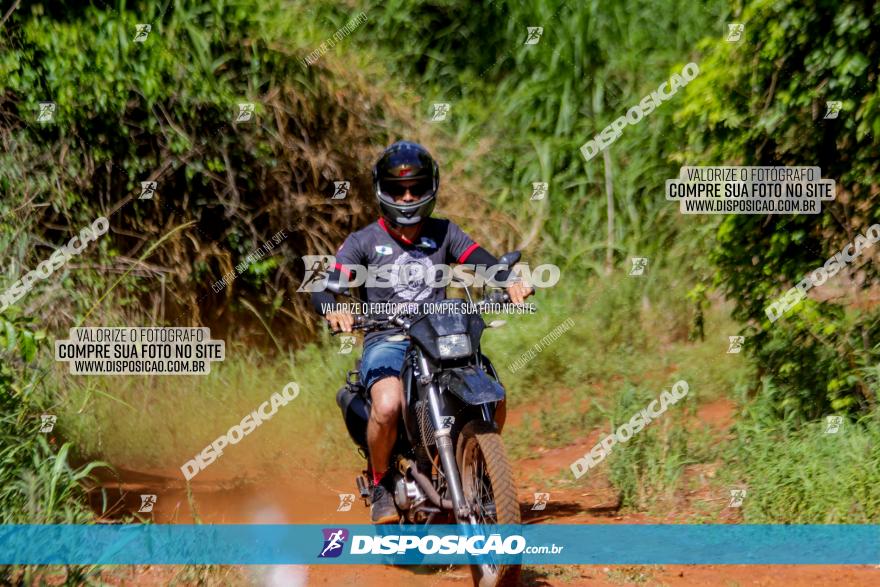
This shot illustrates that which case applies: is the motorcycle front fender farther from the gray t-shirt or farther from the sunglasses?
the sunglasses

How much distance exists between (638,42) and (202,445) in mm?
6623

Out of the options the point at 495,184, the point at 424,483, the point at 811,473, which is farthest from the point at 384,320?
the point at 495,184

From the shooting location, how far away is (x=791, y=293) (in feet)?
24.0

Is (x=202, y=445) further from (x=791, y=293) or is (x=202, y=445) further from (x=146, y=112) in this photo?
(x=791, y=293)

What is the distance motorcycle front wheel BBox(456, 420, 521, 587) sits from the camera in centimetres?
514

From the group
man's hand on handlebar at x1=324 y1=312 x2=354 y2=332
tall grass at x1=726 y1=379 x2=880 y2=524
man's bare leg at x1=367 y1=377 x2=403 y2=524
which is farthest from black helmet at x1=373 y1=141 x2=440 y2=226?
tall grass at x1=726 y1=379 x2=880 y2=524

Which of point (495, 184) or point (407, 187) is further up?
point (495, 184)

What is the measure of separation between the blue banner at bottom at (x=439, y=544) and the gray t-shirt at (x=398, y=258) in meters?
1.21

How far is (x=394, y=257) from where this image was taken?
639 centimetres

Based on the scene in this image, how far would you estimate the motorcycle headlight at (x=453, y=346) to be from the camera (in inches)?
215

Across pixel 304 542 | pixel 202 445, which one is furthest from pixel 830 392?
pixel 202 445

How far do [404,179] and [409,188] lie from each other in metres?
0.07

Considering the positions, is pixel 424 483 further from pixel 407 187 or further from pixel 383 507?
pixel 407 187

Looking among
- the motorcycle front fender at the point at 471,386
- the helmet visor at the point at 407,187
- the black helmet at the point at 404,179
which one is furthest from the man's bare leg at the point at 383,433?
the helmet visor at the point at 407,187
